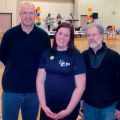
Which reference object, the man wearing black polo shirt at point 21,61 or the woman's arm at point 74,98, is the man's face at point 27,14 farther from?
the woman's arm at point 74,98

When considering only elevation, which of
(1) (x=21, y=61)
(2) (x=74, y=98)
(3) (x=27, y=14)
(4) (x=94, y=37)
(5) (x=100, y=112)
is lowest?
(5) (x=100, y=112)

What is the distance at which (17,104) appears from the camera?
8.97 feet

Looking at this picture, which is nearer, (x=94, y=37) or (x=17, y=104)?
(x=94, y=37)

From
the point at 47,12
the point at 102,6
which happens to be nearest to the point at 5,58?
the point at 47,12

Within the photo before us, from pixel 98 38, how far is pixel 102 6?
65.3 ft

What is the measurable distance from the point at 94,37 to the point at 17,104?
0.94 m

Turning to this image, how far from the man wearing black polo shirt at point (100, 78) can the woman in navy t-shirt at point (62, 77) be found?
170 millimetres

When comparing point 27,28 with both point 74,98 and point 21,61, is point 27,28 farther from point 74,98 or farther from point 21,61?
point 74,98

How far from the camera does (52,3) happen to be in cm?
2036

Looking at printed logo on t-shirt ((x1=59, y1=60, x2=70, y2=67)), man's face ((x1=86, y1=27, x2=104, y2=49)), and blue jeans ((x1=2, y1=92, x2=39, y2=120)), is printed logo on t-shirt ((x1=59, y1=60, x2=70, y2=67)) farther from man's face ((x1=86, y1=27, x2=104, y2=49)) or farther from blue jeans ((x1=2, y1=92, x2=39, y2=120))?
blue jeans ((x1=2, y1=92, x2=39, y2=120))

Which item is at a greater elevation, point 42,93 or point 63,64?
point 63,64

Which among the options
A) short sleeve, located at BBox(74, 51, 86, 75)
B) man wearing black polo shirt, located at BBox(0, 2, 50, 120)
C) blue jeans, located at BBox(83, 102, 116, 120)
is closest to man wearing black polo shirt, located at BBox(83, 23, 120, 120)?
blue jeans, located at BBox(83, 102, 116, 120)

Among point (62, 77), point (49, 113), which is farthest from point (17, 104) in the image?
point (62, 77)

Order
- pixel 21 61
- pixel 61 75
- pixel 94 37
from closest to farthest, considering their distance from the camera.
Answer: pixel 61 75 < pixel 94 37 < pixel 21 61
